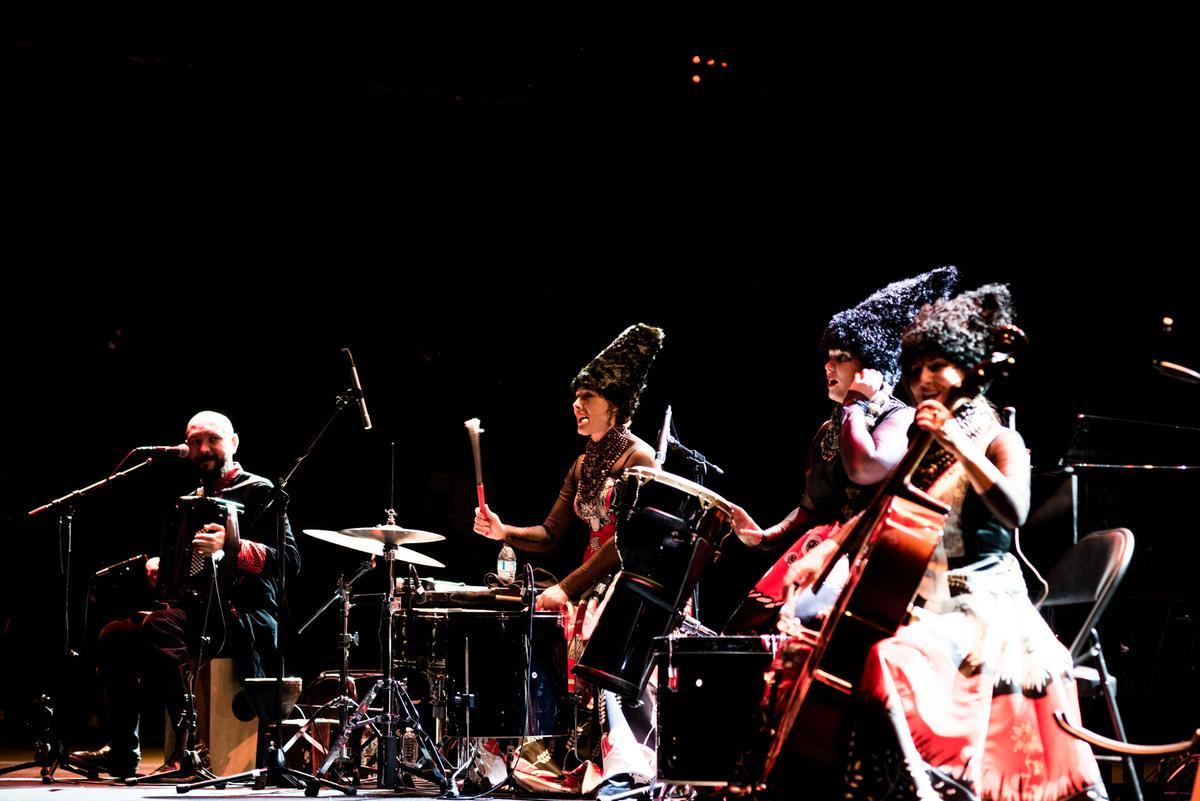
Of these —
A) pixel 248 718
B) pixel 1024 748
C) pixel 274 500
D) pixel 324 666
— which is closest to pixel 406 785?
pixel 248 718

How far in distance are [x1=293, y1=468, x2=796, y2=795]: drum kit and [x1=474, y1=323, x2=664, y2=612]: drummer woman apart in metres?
0.28

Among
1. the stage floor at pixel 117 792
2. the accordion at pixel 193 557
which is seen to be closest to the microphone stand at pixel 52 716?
the stage floor at pixel 117 792

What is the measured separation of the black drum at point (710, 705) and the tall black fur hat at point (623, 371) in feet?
6.63

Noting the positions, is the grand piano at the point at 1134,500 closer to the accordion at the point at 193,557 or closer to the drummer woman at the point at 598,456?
the drummer woman at the point at 598,456

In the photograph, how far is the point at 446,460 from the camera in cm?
854

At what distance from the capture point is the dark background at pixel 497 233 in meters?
7.07

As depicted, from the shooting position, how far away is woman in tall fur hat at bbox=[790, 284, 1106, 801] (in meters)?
2.79

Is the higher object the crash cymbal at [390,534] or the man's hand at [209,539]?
the crash cymbal at [390,534]

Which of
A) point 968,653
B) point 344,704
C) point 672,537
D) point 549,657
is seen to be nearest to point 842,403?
point 672,537

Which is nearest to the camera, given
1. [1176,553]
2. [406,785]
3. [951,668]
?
[951,668]

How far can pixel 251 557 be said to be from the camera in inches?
253

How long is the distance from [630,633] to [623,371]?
70.4 inches

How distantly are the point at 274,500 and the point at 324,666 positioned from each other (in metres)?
3.23

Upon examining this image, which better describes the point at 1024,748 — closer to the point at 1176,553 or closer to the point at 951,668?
the point at 951,668
